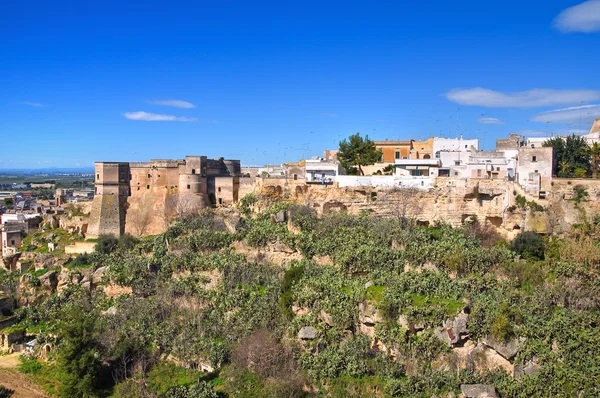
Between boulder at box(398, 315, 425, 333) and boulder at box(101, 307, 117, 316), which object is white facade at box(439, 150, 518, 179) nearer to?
boulder at box(398, 315, 425, 333)

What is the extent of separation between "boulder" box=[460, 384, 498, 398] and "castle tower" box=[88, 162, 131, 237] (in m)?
20.1

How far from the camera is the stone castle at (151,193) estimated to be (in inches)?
1081

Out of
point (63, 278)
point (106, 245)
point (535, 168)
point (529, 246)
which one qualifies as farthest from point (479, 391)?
point (63, 278)

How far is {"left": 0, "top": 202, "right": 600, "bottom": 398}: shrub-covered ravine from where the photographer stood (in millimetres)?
14695

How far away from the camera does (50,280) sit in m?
24.9

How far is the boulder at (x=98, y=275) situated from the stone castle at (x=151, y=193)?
4113 millimetres

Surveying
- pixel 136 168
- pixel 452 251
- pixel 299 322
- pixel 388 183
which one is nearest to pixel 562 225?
pixel 452 251

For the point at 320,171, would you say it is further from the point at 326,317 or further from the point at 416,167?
the point at 326,317

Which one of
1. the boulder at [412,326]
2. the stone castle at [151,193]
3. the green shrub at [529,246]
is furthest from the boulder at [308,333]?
the stone castle at [151,193]

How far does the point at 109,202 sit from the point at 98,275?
18.1ft

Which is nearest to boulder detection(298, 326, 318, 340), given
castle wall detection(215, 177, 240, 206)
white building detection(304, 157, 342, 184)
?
white building detection(304, 157, 342, 184)

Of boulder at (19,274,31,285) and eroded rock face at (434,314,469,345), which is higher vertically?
eroded rock face at (434,314,469,345)

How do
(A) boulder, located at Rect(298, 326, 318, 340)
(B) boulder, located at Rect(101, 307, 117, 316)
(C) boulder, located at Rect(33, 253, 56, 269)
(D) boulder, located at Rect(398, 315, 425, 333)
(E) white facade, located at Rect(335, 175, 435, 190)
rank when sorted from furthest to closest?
(C) boulder, located at Rect(33, 253, 56, 269)
(E) white facade, located at Rect(335, 175, 435, 190)
(B) boulder, located at Rect(101, 307, 117, 316)
(A) boulder, located at Rect(298, 326, 318, 340)
(D) boulder, located at Rect(398, 315, 425, 333)

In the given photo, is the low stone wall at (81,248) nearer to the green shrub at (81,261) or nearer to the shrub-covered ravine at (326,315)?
the green shrub at (81,261)
